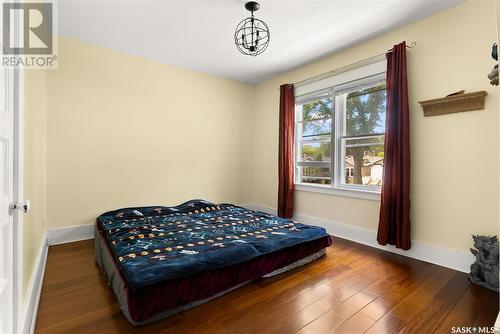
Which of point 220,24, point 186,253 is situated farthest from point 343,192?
point 220,24

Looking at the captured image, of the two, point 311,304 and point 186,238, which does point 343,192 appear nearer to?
point 311,304

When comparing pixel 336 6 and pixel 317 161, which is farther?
pixel 317 161

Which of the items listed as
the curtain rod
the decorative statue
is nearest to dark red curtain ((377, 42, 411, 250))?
the curtain rod

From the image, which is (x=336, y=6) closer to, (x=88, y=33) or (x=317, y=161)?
(x=317, y=161)

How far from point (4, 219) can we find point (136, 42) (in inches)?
113

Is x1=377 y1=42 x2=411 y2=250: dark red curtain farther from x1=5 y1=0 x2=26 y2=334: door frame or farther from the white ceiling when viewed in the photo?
x1=5 y1=0 x2=26 y2=334: door frame

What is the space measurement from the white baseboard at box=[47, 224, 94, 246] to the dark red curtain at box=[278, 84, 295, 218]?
2.77 meters

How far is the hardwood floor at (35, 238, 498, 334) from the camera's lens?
1.53 meters

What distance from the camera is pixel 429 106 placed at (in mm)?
2518

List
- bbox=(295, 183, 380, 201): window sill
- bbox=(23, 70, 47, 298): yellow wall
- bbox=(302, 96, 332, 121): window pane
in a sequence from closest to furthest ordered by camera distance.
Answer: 1. bbox=(23, 70, 47, 298): yellow wall
2. bbox=(295, 183, 380, 201): window sill
3. bbox=(302, 96, 332, 121): window pane

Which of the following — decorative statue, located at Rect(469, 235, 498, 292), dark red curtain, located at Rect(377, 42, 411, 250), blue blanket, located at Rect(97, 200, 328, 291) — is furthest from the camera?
dark red curtain, located at Rect(377, 42, 411, 250)

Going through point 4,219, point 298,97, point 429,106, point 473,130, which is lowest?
point 4,219

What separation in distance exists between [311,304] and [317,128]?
267 cm

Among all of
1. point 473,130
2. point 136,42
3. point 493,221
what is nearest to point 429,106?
point 473,130
